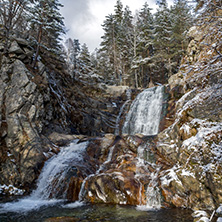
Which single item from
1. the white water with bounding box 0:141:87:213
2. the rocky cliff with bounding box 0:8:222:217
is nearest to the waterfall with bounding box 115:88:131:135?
the rocky cliff with bounding box 0:8:222:217

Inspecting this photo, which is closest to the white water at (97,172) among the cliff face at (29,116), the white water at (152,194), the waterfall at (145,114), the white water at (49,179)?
the white water at (49,179)

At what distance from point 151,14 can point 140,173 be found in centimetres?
3404

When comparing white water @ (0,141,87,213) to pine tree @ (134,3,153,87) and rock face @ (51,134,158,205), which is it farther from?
pine tree @ (134,3,153,87)

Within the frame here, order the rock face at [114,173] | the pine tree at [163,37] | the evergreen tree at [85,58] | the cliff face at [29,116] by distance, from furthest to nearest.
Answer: the evergreen tree at [85,58], the pine tree at [163,37], the cliff face at [29,116], the rock face at [114,173]

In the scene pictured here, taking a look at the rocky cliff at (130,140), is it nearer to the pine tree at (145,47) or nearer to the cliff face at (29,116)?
the cliff face at (29,116)

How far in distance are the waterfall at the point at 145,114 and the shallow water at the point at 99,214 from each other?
9.46m

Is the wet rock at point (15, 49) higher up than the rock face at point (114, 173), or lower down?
higher up

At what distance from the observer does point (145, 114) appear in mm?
18453

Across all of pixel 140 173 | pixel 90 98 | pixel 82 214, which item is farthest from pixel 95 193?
pixel 90 98

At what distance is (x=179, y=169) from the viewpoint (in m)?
8.43

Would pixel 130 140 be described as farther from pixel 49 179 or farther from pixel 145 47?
pixel 145 47

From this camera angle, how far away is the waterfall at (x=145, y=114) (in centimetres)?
1689

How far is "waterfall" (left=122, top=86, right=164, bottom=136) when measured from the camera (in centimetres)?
1689

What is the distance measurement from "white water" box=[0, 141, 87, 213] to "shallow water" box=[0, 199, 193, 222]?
591 millimetres
